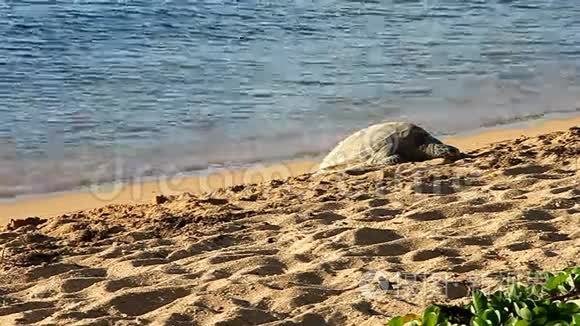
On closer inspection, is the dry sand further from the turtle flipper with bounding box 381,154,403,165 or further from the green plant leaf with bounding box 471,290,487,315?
the green plant leaf with bounding box 471,290,487,315

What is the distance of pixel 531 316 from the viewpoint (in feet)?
7.18

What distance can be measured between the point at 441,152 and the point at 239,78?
3506 mm

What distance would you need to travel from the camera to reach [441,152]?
7.18m

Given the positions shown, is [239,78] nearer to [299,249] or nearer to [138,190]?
[138,190]

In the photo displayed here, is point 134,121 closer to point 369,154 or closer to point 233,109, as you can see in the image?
point 233,109

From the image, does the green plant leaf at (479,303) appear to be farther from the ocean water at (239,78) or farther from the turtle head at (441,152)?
the ocean water at (239,78)

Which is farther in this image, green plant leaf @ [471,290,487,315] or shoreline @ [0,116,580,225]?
shoreline @ [0,116,580,225]

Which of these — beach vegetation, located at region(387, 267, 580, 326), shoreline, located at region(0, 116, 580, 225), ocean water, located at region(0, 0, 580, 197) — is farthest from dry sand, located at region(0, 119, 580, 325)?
ocean water, located at region(0, 0, 580, 197)

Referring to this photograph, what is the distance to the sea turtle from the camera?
7.09m

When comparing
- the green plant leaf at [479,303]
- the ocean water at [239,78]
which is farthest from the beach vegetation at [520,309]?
the ocean water at [239,78]

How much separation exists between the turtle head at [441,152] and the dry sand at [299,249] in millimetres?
538

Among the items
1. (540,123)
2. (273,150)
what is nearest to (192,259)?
(273,150)

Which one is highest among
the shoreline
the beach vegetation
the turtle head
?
the beach vegetation

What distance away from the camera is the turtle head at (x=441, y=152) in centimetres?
704
